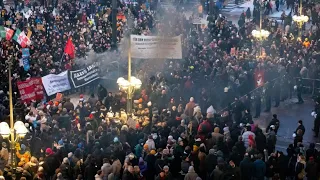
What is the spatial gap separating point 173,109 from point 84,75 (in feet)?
19.0

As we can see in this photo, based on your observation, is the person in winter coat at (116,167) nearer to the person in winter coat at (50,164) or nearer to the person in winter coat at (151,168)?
the person in winter coat at (151,168)

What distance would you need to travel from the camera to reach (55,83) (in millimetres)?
29844

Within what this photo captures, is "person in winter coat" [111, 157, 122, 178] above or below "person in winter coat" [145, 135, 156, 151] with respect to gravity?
below

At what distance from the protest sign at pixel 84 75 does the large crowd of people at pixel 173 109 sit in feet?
2.46

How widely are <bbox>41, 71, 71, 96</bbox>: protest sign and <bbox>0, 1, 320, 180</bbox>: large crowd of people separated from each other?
736 millimetres

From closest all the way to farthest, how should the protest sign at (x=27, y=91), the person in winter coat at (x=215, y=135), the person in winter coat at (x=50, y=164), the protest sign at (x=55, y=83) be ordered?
the person in winter coat at (x=50, y=164), the person in winter coat at (x=215, y=135), the protest sign at (x=27, y=91), the protest sign at (x=55, y=83)

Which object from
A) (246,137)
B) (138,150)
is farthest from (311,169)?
(138,150)

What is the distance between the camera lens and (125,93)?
96.7 ft

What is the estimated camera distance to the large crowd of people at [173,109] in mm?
21141

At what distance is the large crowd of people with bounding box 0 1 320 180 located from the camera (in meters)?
21.1

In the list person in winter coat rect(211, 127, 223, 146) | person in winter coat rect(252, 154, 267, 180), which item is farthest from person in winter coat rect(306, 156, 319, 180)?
person in winter coat rect(211, 127, 223, 146)

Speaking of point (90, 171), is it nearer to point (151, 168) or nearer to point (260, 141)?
point (151, 168)

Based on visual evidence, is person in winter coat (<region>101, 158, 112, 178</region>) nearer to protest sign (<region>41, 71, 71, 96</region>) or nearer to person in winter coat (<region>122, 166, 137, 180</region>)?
person in winter coat (<region>122, 166, 137, 180</region>)

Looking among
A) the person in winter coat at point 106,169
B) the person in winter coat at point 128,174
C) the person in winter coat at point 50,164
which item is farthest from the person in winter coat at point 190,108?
the person in winter coat at point 128,174
